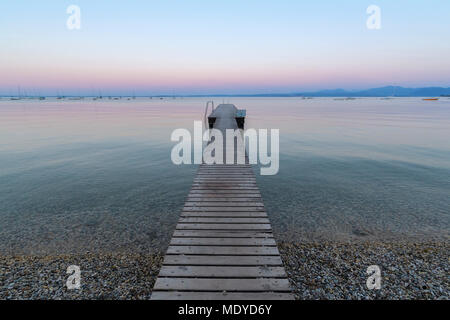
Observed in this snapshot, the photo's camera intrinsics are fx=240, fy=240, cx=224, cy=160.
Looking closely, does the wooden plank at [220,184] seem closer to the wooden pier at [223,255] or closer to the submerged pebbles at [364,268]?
the wooden pier at [223,255]

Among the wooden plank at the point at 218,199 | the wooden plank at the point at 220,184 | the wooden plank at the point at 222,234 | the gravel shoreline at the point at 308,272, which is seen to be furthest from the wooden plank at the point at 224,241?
the wooden plank at the point at 220,184

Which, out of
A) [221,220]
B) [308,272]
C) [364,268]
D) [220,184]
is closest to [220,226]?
[221,220]

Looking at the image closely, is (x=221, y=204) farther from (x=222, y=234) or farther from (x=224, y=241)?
(x=224, y=241)

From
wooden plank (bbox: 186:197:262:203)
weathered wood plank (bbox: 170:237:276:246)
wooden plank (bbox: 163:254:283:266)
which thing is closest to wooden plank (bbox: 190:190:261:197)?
wooden plank (bbox: 186:197:262:203)

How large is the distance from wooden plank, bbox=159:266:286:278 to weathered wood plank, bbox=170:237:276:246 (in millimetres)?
718

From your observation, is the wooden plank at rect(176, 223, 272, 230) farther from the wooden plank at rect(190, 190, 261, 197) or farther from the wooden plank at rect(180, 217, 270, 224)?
the wooden plank at rect(190, 190, 261, 197)

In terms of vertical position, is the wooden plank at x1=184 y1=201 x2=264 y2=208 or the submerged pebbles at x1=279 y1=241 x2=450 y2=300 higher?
the wooden plank at x1=184 y1=201 x2=264 y2=208

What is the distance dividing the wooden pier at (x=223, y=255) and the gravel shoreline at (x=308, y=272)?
3.99ft

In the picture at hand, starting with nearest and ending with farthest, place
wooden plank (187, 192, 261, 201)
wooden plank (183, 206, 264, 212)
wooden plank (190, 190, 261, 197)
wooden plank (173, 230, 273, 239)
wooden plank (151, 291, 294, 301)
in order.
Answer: wooden plank (151, 291, 294, 301), wooden plank (173, 230, 273, 239), wooden plank (183, 206, 264, 212), wooden plank (187, 192, 261, 201), wooden plank (190, 190, 261, 197)

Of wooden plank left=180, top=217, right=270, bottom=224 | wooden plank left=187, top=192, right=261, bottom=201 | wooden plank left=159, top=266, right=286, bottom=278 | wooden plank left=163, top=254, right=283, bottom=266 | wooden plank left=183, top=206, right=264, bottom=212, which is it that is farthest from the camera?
wooden plank left=187, top=192, right=261, bottom=201

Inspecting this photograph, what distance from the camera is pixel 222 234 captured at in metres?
5.31

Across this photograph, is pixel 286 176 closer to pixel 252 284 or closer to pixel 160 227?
pixel 160 227

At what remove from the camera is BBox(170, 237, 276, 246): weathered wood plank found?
4.94m
